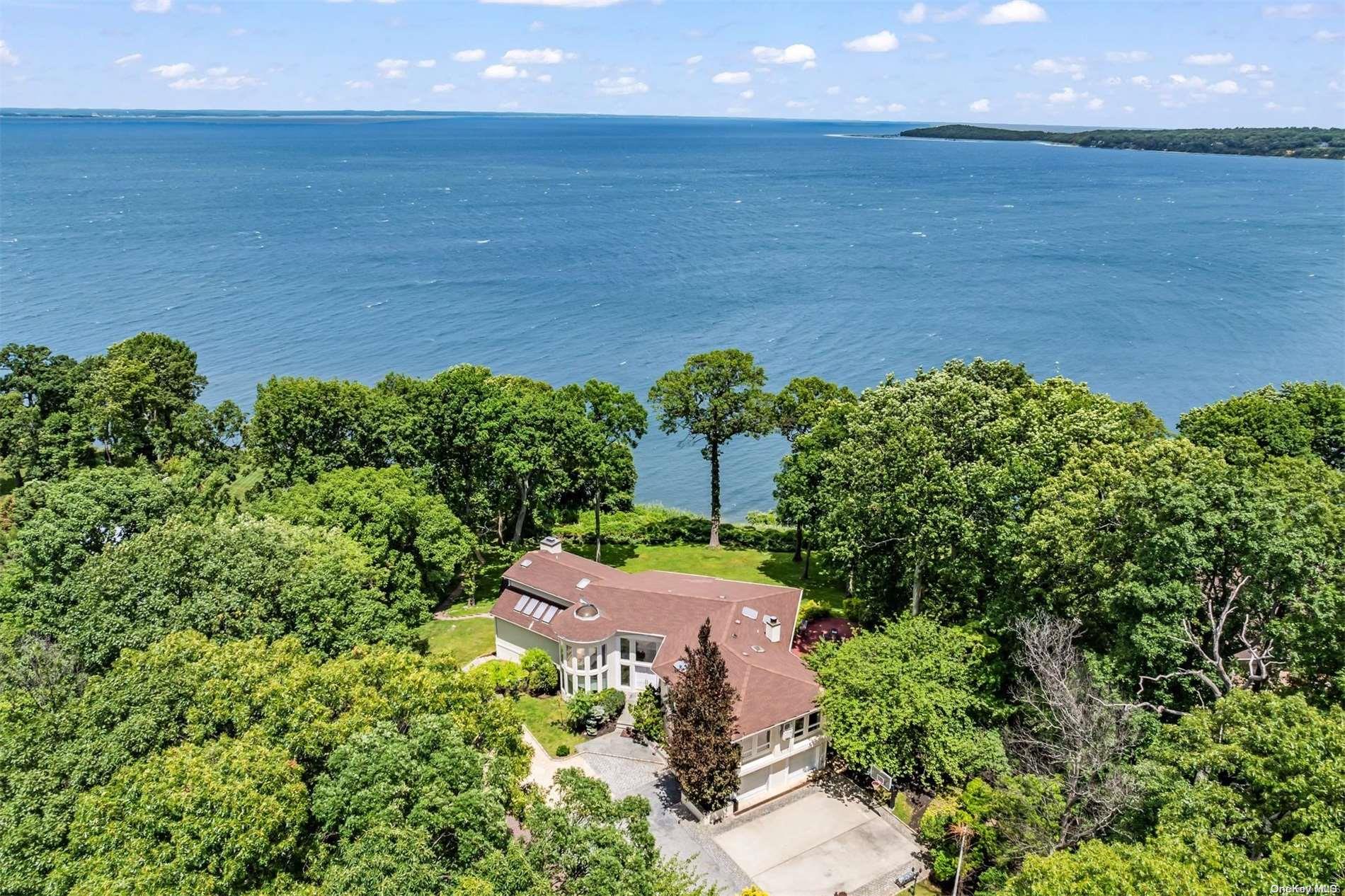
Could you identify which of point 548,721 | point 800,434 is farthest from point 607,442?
point 548,721

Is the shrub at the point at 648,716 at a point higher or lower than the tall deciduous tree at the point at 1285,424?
lower

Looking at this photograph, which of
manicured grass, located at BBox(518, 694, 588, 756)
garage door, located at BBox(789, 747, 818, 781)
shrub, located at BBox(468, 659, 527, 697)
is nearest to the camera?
garage door, located at BBox(789, 747, 818, 781)

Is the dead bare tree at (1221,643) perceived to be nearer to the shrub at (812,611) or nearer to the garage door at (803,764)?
the garage door at (803,764)

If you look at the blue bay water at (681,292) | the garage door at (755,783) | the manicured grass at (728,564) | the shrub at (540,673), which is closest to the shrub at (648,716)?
the garage door at (755,783)

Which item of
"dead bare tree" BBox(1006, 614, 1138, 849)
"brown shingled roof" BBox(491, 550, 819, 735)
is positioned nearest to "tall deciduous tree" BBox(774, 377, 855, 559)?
"brown shingled roof" BBox(491, 550, 819, 735)

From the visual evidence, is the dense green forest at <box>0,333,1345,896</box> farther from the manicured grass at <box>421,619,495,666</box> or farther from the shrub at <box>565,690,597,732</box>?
the shrub at <box>565,690,597,732</box>

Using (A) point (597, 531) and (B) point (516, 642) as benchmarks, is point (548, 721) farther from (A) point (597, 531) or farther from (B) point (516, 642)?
(A) point (597, 531)

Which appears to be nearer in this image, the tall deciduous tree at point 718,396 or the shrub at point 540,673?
the shrub at point 540,673
